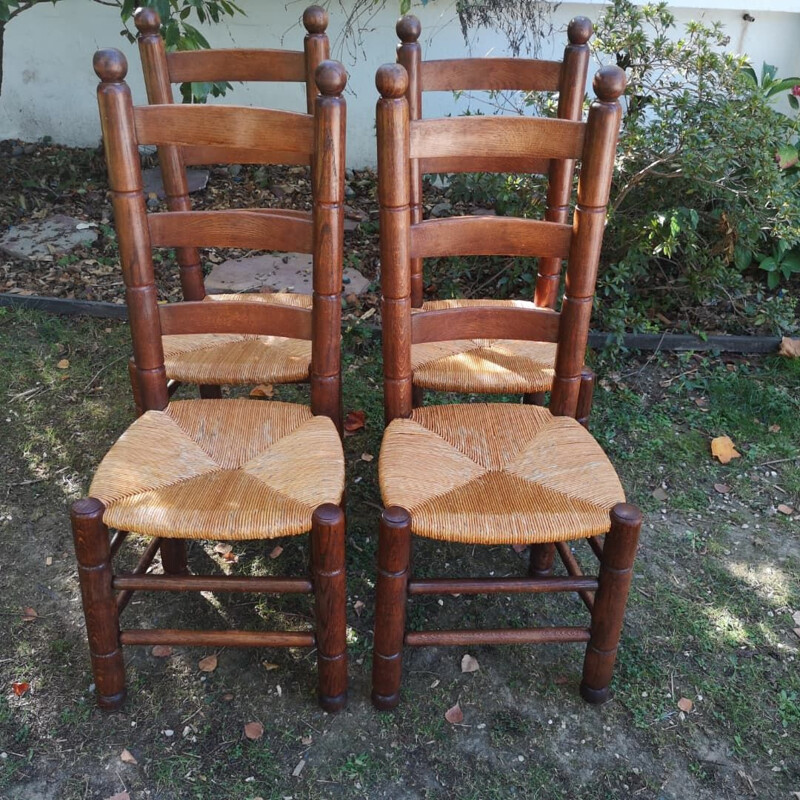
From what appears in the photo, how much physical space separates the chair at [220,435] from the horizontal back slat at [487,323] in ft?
0.72

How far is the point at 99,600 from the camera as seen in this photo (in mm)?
1721

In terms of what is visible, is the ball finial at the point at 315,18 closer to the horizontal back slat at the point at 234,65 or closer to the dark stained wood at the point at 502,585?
the horizontal back slat at the point at 234,65

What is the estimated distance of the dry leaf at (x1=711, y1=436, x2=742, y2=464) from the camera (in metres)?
2.81

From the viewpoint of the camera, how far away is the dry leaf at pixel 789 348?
332 cm

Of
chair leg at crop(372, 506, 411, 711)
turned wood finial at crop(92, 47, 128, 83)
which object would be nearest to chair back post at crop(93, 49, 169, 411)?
turned wood finial at crop(92, 47, 128, 83)

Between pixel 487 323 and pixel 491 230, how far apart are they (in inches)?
8.9

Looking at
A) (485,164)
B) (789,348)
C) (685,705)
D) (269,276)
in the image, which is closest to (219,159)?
(485,164)

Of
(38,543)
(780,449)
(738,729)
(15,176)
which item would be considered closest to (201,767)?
(38,543)

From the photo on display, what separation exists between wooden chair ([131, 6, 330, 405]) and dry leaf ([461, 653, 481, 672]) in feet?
2.83

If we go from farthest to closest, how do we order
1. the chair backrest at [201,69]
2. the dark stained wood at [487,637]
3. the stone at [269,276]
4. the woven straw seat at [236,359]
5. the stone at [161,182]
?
the stone at [161,182], the stone at [269,276], the chair backrest at [201,69], the woven straw seat at [236,359], the dark stained wood at [487,637]

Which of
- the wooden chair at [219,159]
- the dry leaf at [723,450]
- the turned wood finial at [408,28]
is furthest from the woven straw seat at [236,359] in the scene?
the dry leaf at [723,450]

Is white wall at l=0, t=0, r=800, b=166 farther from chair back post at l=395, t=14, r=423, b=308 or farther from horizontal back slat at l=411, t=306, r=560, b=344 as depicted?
horizontal back slat at l=411, t=306, r=560, b=344

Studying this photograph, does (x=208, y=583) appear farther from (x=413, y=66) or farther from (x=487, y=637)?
(x=413, y=66)

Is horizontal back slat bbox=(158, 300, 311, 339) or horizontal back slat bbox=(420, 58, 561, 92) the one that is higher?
horizontal back slat bbox=(420, 58, 561, 92)
